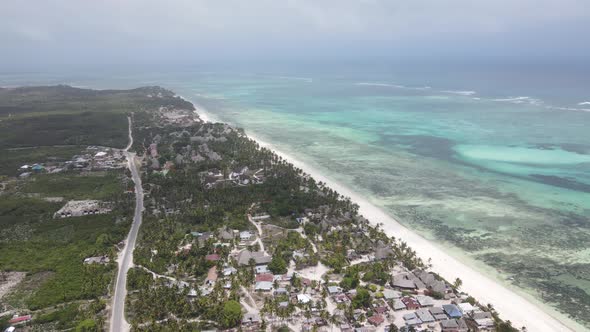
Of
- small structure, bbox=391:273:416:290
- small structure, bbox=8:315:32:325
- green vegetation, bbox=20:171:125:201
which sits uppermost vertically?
green vegetation, bbox=20:171:125:201

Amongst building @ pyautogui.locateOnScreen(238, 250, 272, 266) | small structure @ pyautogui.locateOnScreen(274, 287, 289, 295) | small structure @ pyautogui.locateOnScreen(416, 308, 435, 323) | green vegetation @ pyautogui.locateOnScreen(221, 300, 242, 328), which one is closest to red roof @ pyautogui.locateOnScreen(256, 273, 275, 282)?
small structure @ pyautogui.locateOnScreen(274, 287, 289, 295)

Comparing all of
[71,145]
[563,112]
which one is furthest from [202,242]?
[563,112]

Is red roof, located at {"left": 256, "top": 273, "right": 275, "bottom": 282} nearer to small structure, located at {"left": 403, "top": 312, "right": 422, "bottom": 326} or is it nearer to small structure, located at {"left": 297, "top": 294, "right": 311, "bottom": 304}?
small structure, located at {"left": 297, "top": 294, "right": 311, "bottom": 304}

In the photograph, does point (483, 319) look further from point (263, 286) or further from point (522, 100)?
point (522, 100)

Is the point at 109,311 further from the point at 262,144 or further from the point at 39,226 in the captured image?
the point at 262,144

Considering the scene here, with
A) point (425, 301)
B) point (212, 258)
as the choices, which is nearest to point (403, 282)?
point (425, 301)

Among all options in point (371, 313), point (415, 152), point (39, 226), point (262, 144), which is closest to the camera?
point (371, 313)
